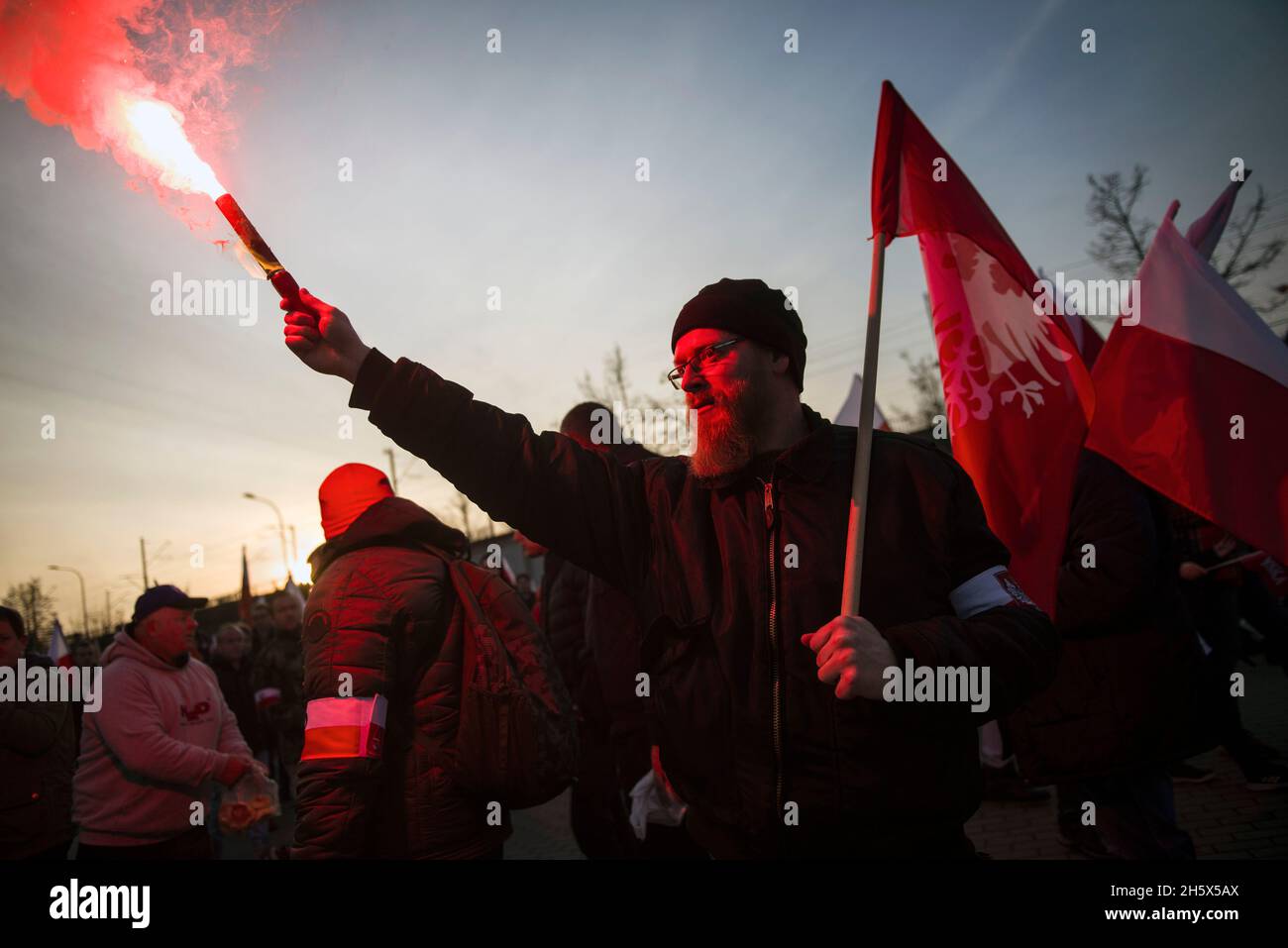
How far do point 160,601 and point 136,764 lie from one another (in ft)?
3.17

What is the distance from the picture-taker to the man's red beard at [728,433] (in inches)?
89.7

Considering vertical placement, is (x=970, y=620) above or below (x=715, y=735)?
above

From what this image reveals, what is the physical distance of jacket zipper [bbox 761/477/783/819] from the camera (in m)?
1.91

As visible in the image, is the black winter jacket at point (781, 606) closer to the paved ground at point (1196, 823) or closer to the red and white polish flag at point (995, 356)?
the red and white polish flag at point (995, 356)

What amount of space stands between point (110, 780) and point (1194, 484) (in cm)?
554

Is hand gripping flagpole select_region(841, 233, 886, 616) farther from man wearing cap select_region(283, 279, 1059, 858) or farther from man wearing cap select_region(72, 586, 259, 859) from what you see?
man wearing cap select_region(72, 586, 259, 859)

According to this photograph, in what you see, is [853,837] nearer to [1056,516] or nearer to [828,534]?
[828,534]

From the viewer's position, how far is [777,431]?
2.42 metres

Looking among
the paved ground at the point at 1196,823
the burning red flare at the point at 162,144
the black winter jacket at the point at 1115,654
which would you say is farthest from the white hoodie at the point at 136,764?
the black winter jacket at the point at 1115,654

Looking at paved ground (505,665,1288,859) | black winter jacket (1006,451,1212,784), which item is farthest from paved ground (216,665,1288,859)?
black winter jacket (1006,451,1212,784)

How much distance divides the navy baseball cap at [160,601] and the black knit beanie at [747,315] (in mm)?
3703

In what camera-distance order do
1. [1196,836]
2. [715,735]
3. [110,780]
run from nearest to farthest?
1. [715,735]
2. [110,780]
3. [1196,836]

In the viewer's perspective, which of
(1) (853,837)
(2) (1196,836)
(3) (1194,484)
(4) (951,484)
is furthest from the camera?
(2) (1196,836)
